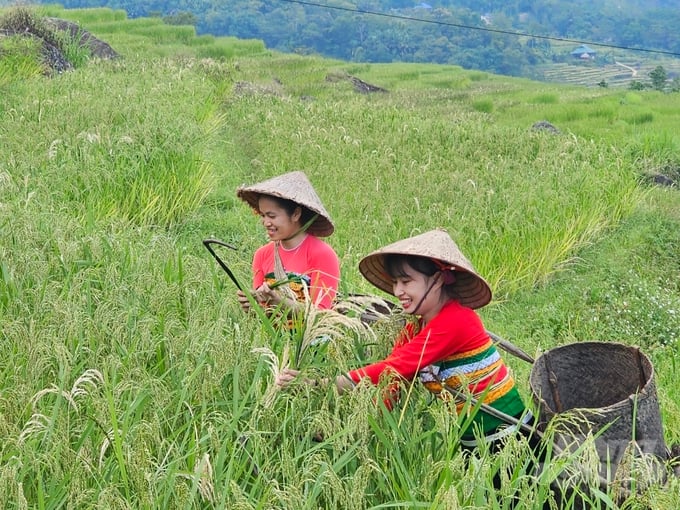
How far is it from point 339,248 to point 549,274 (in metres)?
1.77

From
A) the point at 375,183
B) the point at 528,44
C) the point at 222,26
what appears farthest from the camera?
the point at 528,44

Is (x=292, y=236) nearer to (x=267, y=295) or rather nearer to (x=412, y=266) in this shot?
(x=267, y=295)

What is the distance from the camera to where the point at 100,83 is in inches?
392

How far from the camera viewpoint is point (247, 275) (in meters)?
A: 3.66

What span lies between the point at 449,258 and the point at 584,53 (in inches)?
3068

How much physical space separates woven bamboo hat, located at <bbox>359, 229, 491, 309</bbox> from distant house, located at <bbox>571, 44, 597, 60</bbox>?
74.9m

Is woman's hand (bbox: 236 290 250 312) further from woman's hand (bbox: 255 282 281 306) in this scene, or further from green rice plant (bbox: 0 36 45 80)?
green rice plant (bbox: 0 36 45 80)

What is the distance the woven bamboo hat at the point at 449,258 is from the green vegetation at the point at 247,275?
0.26 metres

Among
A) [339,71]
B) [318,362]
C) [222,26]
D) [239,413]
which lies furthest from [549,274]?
[222,26]

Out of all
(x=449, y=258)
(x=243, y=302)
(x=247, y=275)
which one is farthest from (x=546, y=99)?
(x=449, y=258)

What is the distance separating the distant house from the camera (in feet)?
242

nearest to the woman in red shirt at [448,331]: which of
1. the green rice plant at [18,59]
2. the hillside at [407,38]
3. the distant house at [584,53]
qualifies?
the green rice plant at [18,59]

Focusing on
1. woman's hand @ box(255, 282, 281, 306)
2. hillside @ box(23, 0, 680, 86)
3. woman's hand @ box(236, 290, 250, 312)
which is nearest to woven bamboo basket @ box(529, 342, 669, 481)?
woman's hand @ box(255, 282, 281, 306)

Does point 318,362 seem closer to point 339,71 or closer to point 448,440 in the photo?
point 448,440
